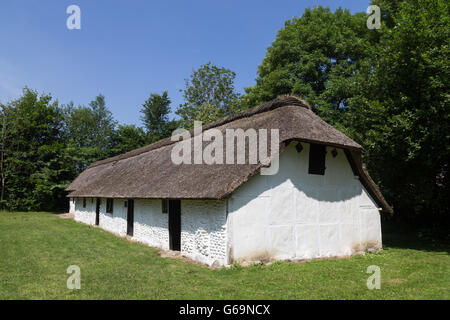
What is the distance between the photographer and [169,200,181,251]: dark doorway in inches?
462

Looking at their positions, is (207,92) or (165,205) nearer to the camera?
(165,205)

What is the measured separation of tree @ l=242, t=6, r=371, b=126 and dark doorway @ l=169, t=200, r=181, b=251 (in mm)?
13294

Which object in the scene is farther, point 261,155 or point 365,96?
point 365,96

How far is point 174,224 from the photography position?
39.4 ft

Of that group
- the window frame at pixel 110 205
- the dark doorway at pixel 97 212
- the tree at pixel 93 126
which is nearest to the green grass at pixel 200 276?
the window frame at pixel 110 205

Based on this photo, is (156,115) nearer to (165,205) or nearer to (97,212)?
(97,212)

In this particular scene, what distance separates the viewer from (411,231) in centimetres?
1866

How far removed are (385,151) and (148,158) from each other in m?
12.5

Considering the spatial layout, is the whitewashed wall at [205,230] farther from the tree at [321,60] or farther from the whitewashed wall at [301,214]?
the tree at [321,60]

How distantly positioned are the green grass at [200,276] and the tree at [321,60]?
1247 cm

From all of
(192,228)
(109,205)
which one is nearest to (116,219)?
(109,205)

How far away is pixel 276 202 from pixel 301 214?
3.75ft
